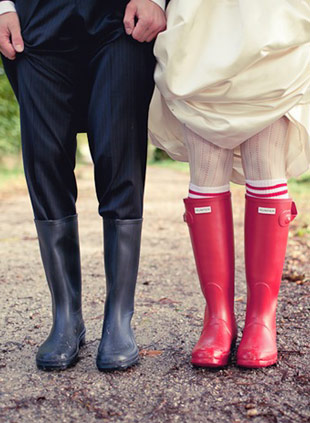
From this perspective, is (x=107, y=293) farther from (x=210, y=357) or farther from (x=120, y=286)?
(x=210, y=357)

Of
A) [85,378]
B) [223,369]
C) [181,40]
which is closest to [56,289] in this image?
[85,378]

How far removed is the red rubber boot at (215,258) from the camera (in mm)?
1729

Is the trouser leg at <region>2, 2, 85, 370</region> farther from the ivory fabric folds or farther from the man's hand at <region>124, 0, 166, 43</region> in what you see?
the ivory fabric folds

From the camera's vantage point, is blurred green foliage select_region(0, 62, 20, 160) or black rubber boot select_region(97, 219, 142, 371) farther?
Answer: blurred green foliage select_region(0, 62, 20, 160)

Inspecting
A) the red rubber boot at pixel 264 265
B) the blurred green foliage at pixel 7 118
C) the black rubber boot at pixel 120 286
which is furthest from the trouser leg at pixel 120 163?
the blurred green foliage at pixel 7 118

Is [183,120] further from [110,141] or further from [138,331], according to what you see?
[138,331]

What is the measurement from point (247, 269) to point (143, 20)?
2.69 ft

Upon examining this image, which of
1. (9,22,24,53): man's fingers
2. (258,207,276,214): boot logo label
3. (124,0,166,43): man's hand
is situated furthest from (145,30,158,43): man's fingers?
(258,207,276,214): boot logo label

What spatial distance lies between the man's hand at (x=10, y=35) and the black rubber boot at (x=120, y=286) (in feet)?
1.95

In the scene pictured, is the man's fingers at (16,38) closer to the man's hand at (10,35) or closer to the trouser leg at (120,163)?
the man's hand at (10,35)

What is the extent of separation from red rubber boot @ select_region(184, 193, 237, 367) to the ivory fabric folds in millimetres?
222

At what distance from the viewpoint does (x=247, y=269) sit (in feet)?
5.74

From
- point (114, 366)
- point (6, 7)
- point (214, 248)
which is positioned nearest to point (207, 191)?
point (214, 248)

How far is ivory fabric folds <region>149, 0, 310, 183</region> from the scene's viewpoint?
1492 millimetres
